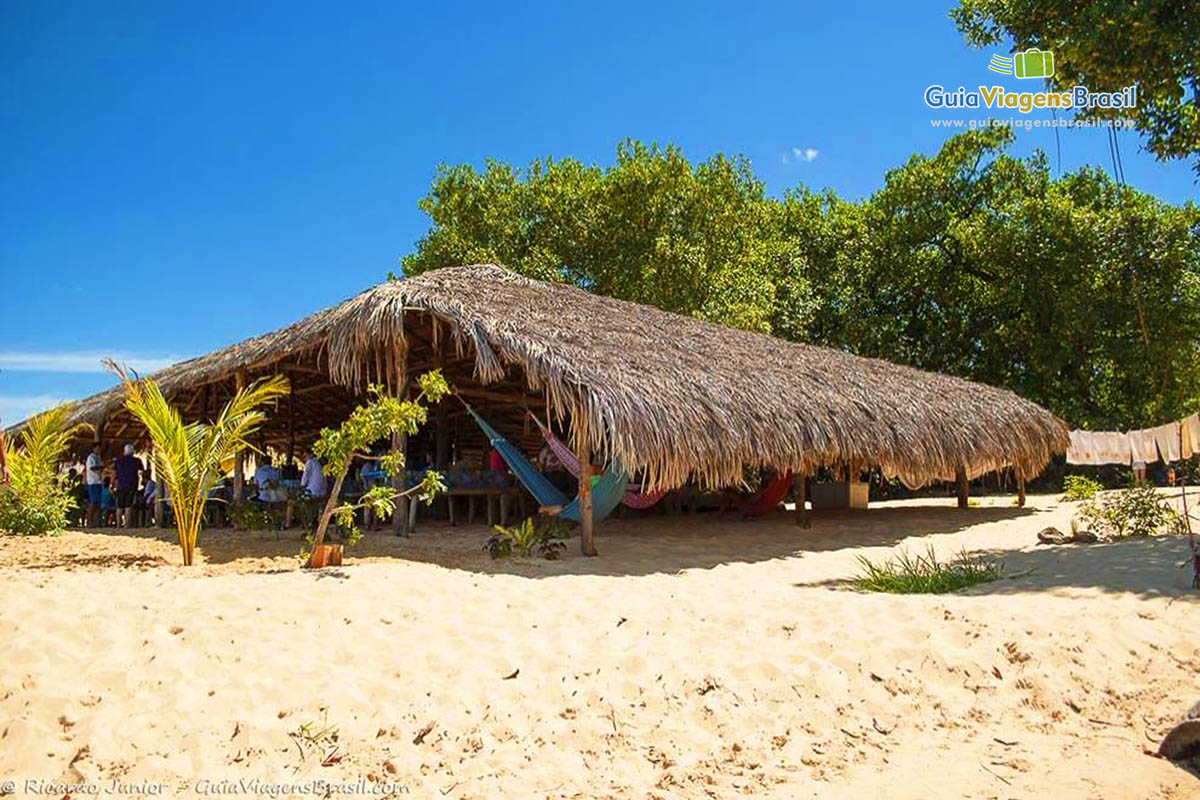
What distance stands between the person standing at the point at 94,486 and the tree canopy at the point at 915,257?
286 inches

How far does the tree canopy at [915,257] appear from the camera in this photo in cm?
1446

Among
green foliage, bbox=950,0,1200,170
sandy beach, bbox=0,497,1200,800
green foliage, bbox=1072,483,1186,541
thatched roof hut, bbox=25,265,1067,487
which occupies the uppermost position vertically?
green foliage, bbox=950,0,1200,170

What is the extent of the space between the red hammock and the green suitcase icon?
464cm

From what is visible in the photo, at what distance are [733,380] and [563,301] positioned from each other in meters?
2.56

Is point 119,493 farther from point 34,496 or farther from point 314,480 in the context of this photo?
point 314,480

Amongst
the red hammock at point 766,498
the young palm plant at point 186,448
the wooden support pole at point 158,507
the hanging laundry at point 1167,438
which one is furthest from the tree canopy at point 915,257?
the young palm plant at point 186,448

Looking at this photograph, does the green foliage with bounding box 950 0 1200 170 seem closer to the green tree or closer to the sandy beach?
the sandy beach

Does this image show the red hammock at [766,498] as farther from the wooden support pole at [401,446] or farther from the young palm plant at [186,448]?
the young palm plant at [186,448]

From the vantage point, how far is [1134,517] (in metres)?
7.21

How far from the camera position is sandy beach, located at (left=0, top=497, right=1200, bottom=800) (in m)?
2.74

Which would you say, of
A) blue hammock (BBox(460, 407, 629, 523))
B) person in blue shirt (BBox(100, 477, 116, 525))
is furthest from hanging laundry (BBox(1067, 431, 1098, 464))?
person in blue shirt (BBox(100, 477, 116, 525))

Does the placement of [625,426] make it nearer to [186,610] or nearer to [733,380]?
[733,380]

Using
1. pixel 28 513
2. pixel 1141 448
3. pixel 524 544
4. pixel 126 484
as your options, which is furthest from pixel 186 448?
pixel 1141 448

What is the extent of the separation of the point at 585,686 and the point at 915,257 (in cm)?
1545
